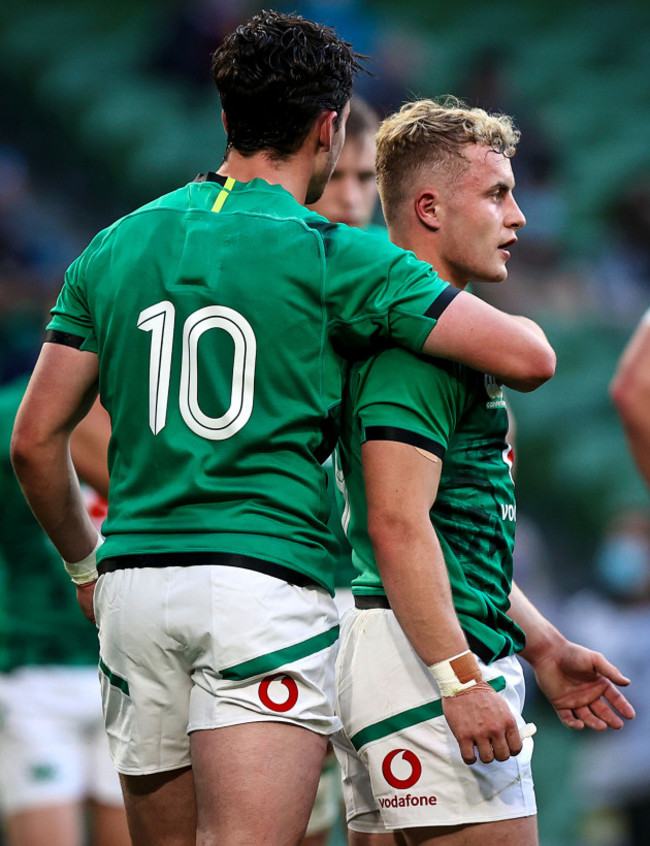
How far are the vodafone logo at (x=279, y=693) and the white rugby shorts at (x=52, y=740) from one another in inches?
80.6

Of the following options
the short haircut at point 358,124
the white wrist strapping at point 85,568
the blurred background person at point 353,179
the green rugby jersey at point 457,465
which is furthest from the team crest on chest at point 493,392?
the short haircut at point 358,124

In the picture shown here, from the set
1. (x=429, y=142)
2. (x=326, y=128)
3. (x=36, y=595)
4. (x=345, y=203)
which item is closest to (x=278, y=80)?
(x=326, y=128)

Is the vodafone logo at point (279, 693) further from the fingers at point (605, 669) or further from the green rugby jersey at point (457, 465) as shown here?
the fingers at point (605, 669)

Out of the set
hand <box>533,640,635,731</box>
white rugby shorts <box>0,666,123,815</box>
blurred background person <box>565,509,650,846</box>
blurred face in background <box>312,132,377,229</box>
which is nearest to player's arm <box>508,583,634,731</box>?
hand <box>533,640,635,731</box>

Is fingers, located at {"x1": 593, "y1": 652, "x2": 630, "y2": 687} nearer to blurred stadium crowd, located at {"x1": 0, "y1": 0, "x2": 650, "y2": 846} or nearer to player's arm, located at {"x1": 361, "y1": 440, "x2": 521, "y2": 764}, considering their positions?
player's arm, located at {"x1": 361, "y1": 440, "x2": 521, "y2": 764}

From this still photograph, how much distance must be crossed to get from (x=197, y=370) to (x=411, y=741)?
75 cm

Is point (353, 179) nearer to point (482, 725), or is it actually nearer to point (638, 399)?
point (638, 399)

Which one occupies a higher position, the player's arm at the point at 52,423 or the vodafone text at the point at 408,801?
the player's arm at the point at 52,423

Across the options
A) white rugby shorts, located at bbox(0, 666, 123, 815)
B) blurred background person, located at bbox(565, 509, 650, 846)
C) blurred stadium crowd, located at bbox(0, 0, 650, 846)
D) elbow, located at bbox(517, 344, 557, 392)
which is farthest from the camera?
blurred stadium crowd, located at bbox(0, 0, 650, 846)

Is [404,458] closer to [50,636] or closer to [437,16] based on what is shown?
[50,636]

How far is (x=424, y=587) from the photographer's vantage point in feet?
6.27

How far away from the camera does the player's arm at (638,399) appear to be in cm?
190

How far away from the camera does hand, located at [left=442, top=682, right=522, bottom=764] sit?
1.88 meters

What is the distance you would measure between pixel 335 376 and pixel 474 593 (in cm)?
46
